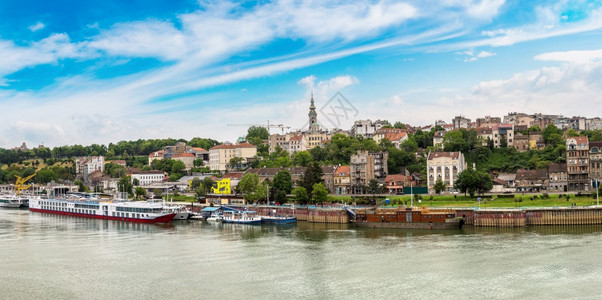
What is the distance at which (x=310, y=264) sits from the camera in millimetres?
33656

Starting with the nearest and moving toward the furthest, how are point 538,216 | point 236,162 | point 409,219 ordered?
point 538,216
point 409,219
point 236,162

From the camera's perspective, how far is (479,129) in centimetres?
8762

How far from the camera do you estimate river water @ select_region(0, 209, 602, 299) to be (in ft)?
91.1

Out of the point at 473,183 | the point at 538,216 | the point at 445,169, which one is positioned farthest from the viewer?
the point at 445,169

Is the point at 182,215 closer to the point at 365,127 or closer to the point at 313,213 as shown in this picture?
the point at 313,213

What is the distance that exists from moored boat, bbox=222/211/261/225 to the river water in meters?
7.65

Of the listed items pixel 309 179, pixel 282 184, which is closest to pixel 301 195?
pixel 309 179

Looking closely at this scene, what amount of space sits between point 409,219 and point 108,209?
3745 centimetres

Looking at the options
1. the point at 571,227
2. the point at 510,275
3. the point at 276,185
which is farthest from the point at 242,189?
the point at 510,275

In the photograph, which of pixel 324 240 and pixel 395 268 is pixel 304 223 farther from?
pixel 395 268

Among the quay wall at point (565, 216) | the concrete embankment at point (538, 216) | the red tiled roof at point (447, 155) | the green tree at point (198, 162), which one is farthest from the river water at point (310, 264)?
the green tree at point (198, 162)

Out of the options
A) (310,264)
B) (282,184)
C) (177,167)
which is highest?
(177,167)

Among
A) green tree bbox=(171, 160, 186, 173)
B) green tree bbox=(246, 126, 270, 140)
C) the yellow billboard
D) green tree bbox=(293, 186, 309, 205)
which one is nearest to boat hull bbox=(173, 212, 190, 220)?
green tree bbox=(293, 186, 309, 205)

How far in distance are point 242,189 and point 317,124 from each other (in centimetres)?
6033
